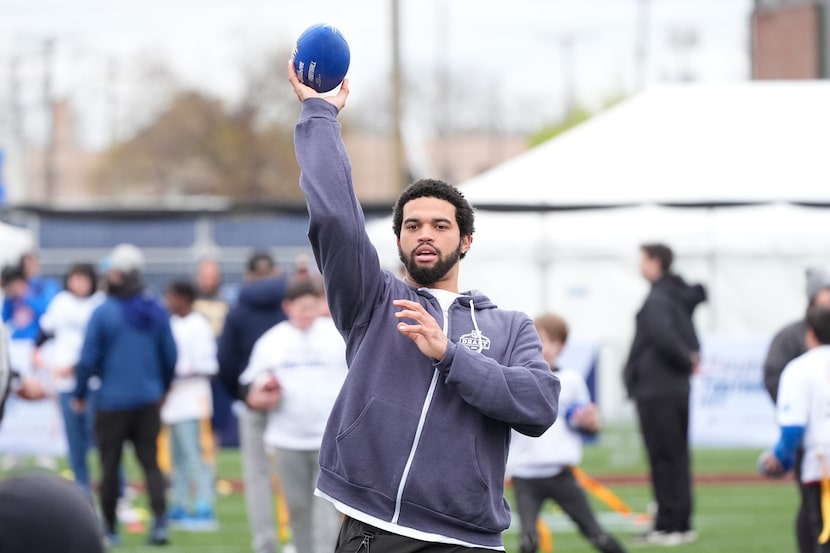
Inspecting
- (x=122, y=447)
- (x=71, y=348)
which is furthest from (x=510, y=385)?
(x=71, y=348)

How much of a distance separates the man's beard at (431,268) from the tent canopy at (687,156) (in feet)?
35.3

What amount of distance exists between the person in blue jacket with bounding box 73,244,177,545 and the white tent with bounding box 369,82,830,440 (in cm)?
486

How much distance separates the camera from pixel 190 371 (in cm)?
1316

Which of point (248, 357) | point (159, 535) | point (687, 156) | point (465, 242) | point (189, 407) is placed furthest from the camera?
point (687, 156)

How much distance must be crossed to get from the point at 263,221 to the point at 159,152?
120 feet

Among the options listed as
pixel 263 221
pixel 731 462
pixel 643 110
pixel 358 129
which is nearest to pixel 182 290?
pixel 643 110

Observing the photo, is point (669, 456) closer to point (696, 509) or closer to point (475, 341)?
point (696, 509)

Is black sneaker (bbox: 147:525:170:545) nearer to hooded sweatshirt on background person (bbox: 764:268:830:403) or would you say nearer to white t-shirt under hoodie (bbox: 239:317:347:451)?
white t-shirt under hoodie (bbox: 239:317:347:451)

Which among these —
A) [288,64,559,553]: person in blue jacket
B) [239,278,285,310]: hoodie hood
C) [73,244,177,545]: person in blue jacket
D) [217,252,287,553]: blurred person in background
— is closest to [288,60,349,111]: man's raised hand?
[288,64,559,553]: person in blue jacket

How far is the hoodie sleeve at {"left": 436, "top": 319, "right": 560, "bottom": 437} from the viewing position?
174 inches

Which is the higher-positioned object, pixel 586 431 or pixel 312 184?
pixel 312 184

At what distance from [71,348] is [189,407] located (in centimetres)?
132

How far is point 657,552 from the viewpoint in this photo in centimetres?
1159

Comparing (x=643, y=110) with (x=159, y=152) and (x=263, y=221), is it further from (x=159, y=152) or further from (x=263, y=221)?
(x=159, y=152)
